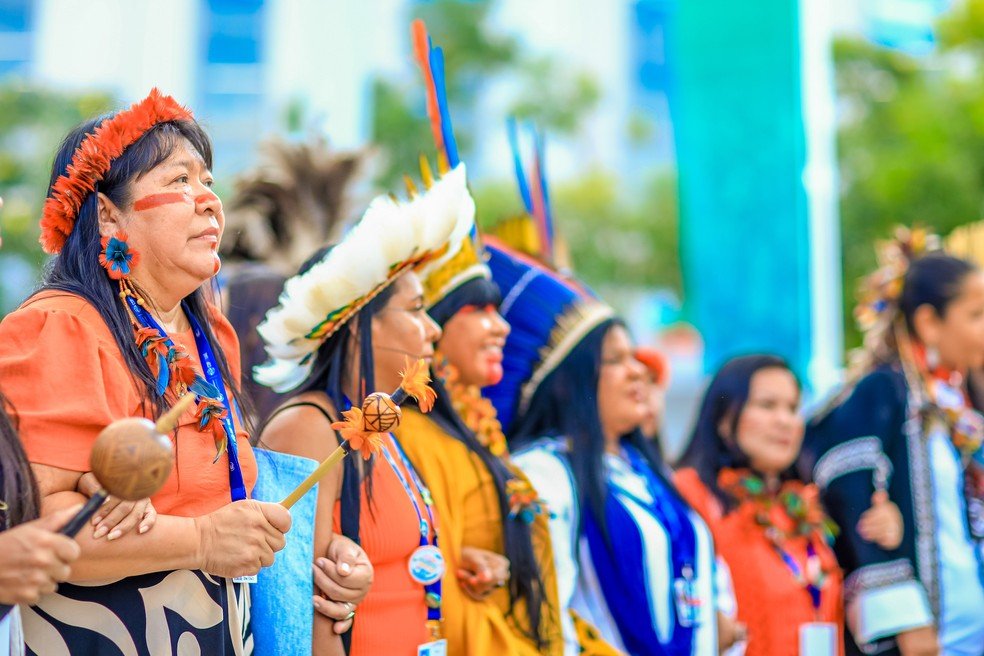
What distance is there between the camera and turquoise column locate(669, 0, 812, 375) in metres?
6.14

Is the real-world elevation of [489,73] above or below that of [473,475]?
above

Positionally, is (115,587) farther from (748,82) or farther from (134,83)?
(134,83)

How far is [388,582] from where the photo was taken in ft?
10.4

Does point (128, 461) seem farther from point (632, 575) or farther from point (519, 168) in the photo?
point (519, 168)

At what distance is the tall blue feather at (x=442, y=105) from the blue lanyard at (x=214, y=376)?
1341mm

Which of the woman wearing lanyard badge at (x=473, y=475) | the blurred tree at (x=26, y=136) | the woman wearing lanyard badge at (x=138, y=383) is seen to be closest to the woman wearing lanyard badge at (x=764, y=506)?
the woman wearing lanyard badge at (x=473, y=475)

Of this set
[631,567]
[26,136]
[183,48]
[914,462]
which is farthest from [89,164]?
[183,48]

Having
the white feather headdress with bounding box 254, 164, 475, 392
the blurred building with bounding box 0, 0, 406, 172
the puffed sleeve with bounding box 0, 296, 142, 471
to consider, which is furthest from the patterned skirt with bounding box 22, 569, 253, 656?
the blurred building with bounding box 0, 0, 406, 172

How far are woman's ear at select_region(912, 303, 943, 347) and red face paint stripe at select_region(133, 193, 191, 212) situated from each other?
3.46 metres

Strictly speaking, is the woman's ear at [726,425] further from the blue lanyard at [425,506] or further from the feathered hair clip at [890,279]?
the blue lanyard at [425,506]

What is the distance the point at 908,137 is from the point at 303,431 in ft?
47.2

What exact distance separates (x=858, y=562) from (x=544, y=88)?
63.9 ft

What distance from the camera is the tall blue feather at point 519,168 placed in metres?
4.80

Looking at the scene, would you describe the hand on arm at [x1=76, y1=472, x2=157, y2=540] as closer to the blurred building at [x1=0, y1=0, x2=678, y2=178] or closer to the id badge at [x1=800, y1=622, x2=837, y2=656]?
the id badge at [x1=800, y1=622, x2=837, y2=656]
